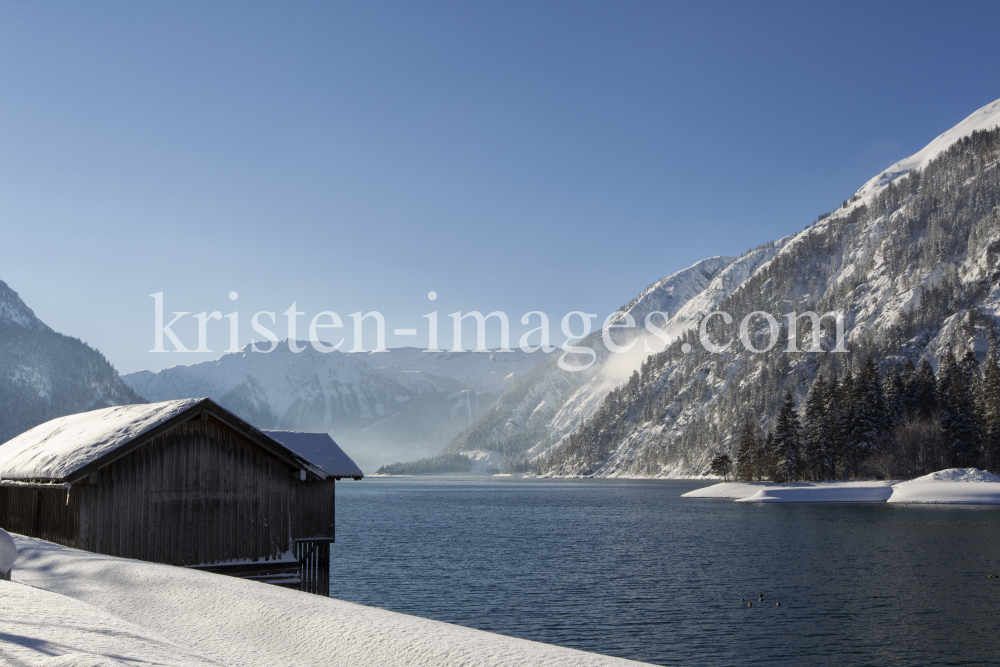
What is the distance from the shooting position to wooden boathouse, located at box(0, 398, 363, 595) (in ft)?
90.1

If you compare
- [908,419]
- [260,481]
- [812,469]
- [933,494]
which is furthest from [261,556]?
[908,419]

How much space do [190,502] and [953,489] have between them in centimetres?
11091

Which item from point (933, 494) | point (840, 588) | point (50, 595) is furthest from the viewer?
point (933, 494)

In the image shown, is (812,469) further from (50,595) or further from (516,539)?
(50,595)

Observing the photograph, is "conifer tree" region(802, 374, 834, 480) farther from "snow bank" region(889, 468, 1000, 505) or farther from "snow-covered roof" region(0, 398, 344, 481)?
"snow-covered roof" region(0, 398, 344, 481)

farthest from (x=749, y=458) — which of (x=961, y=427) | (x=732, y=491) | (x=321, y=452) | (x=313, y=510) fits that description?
(x=313, y=510)

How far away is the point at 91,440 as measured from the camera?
28234 mm

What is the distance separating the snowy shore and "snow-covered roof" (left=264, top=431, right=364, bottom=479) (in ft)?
322

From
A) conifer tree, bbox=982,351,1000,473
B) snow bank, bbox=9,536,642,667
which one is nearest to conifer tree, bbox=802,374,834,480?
conifer tree, bbox=982,351,1000,473

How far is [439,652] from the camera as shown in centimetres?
1080

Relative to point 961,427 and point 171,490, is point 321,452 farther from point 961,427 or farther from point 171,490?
point 961,427

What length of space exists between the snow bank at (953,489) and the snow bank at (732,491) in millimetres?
27207

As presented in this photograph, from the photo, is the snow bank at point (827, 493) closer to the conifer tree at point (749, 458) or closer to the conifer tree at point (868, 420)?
the conifer tree at point (868, 420)

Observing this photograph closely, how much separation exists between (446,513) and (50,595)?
10283 cm
